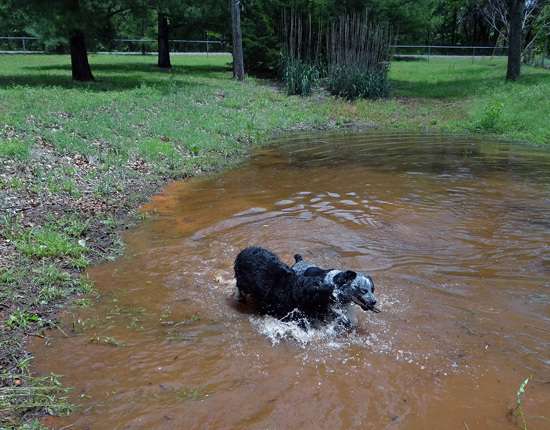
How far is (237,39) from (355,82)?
6602mm

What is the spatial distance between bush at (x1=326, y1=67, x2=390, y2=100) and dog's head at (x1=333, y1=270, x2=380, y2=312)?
17383 millimetres

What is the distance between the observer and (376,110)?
61.4ft

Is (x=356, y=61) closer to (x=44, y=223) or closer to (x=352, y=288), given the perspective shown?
(x=44, y=223)

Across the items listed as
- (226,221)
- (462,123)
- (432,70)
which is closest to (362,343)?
(226,221)

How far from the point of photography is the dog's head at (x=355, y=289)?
13.1 feet

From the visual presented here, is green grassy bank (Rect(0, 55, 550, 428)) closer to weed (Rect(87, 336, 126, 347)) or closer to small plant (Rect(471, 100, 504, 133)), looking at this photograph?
small plant (Rect(471, 100, 504, 133))

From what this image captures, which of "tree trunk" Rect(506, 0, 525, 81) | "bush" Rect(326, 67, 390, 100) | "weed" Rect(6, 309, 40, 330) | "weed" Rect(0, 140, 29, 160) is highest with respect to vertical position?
"tree trunk" Rect(506, 0, 525, 81)

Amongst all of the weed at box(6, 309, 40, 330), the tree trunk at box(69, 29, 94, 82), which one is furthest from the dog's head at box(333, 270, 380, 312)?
the tree trunk at box(69, 29, 94, 82)

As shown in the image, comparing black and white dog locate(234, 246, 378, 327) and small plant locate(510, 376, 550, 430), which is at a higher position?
black and white dog locate(234, 246, 378, 327)

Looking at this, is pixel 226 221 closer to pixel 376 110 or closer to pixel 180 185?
pixel 180 185

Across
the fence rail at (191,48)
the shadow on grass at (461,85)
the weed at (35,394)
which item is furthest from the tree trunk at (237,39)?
the weed at (35,394)

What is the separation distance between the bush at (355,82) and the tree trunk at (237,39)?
5.04m

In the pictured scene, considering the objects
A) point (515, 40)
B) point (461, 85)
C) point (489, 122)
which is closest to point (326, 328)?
point (489, 122)

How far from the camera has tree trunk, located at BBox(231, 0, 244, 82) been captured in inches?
845
